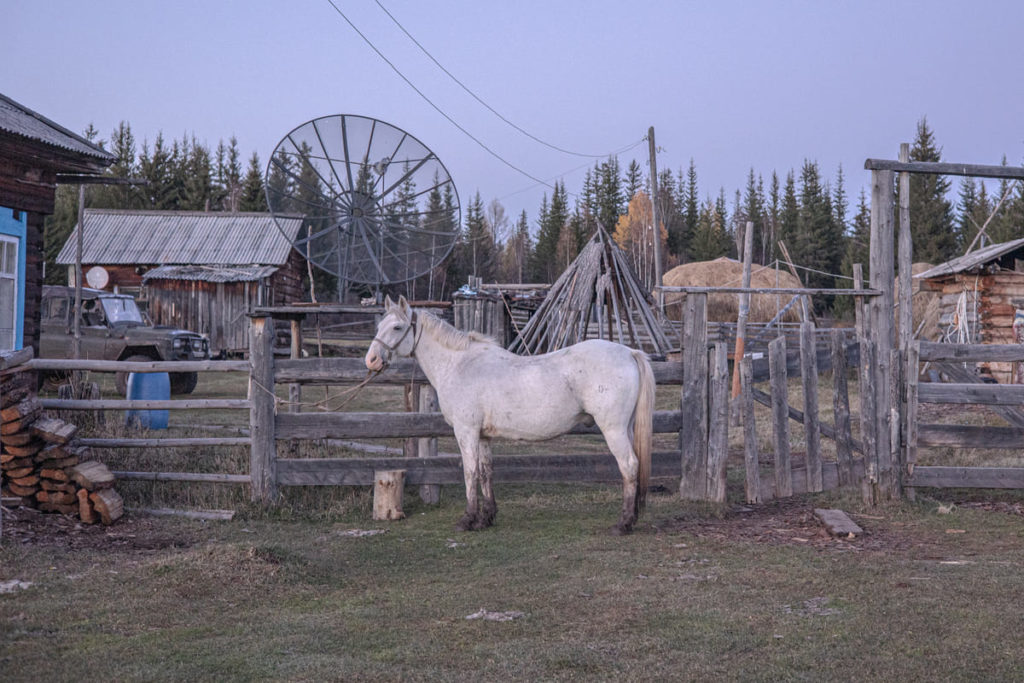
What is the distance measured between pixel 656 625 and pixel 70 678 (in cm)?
290

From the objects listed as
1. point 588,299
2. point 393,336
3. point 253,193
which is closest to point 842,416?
point 393,336

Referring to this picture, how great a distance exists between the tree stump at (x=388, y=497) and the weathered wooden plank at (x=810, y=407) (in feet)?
12.8

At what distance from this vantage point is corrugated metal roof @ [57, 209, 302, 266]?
102 feet

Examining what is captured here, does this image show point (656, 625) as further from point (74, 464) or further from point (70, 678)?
point (74, 464)

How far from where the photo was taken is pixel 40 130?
482 inches

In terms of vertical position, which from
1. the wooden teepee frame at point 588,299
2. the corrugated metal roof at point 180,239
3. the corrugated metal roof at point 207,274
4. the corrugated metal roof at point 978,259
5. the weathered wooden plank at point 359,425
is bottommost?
the weathered wooden plank at point 359,425

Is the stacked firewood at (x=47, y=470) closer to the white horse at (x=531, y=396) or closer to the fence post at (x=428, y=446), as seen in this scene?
the white horse at (x=531, y=396)

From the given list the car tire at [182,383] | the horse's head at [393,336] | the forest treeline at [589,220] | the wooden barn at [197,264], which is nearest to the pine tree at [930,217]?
the forest treeline at [589,220]

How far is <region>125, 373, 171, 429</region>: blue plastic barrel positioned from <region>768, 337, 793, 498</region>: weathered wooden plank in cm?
858

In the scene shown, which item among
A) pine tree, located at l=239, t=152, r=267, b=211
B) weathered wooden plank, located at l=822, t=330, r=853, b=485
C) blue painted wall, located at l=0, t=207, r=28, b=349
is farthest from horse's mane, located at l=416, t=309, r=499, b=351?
pine tree, located at l=239, t=152, r=267, b=211

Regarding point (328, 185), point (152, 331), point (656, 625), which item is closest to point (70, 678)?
point (656, 625)

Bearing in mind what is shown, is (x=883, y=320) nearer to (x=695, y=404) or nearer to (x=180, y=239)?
(x=695, y=404)

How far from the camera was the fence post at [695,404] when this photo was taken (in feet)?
27.3

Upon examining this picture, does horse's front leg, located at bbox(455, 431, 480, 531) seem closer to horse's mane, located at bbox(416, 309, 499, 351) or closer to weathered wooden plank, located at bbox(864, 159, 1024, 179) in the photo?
horse's mane, located at bbox(416, 309, 499, 351)
